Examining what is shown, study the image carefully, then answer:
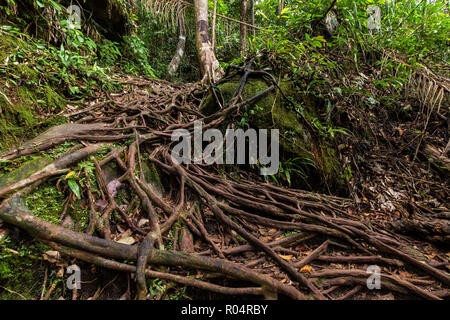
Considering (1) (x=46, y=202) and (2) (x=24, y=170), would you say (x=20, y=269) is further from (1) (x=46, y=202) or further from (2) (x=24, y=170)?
(2) (x=24, y=170)

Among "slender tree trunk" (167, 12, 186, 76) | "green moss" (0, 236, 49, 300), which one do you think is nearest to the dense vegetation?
"green moss" (0, 236, 49, 300)

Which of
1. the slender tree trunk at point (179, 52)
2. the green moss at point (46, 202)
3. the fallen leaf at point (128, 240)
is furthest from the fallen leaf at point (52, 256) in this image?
the slender tree trunk at point (179, 52)

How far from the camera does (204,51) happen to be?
5348 millimetres

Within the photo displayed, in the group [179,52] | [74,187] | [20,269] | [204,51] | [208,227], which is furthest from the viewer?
[179,52]

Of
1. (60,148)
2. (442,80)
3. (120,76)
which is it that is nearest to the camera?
(60,148)

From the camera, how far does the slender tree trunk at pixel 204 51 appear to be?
5.13 meters

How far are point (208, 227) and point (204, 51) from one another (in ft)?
16.4

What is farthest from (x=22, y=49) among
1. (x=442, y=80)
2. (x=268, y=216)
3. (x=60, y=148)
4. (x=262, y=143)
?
(x=442, y=80)

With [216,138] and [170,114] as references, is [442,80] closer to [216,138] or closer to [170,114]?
[216,138]

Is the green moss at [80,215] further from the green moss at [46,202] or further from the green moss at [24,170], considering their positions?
the green moss at [24,170]

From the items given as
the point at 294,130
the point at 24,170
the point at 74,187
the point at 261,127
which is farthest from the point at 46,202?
the point at 294,130
